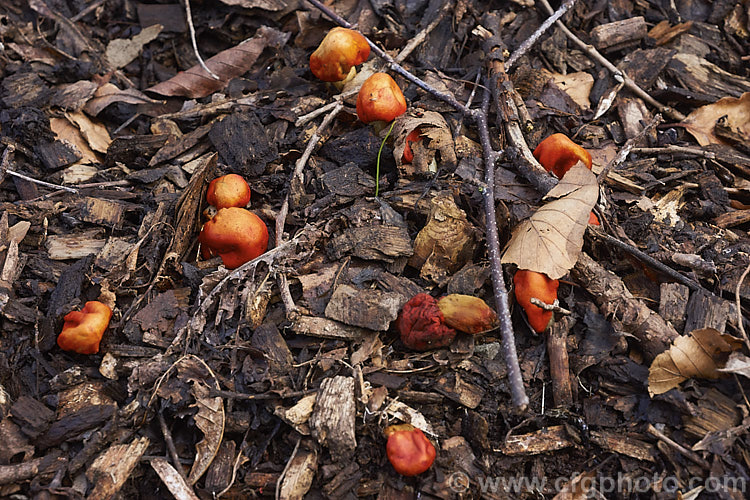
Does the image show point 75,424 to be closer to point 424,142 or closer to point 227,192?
point 227,192

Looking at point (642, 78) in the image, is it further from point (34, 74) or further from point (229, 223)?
point (34, 74)

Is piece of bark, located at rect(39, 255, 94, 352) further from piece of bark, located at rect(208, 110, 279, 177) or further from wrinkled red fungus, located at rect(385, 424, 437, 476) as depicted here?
wrinkled red fungus, located at rect(385, 424, 437, 476)

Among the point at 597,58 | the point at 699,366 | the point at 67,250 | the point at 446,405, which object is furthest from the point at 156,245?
the point at 597,58

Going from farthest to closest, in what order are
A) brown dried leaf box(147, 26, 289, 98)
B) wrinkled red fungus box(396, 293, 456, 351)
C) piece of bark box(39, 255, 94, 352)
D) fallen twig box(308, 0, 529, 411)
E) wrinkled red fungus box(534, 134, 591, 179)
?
1. brown dried leaf box(147, 26, 289, 98)
2. wrinkled red fungus box(534, 134, 591, 179)
3. piece of bark box(39, 255, 94, 352)
4. wrinkled red fungus box(396, 293, 456, 351)
5. fallen twig box(308, 0, 529, 411)

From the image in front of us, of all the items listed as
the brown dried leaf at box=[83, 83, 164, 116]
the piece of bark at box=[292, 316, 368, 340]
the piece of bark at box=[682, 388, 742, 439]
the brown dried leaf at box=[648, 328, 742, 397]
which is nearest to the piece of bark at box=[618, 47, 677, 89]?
the brown dried leaf at box=[648, 328, 742, 397]

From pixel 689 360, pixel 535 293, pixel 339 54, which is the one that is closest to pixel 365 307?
pixel 535 293

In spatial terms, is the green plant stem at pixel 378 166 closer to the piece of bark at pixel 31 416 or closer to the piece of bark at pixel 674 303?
the piece of bark at pixel 674 303
